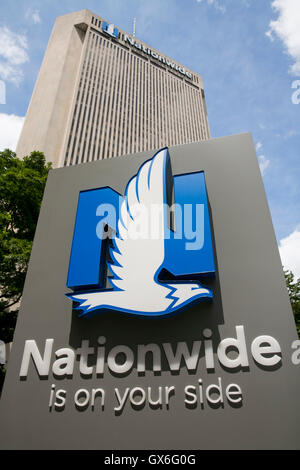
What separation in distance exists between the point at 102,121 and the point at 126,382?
159ft

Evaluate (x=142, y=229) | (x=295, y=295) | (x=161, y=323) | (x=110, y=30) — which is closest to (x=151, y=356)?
(x=161, y=323)

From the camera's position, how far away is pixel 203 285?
16.5 feet

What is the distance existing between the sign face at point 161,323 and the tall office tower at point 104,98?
33273 millimetres

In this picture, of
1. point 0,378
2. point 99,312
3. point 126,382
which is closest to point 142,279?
point 99,312

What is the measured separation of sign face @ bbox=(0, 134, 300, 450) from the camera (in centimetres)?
420

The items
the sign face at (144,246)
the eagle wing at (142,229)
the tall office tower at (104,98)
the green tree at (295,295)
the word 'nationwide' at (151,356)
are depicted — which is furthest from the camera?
the tall office tower at (104,98)

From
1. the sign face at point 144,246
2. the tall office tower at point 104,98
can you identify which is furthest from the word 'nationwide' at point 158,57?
the sign face at point 144,246

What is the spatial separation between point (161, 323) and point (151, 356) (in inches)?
23.6

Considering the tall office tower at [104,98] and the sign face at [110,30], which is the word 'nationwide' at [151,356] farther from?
the sign face at [110,30]

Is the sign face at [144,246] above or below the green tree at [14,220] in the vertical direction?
below

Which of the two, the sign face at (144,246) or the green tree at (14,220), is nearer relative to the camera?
the sign face at (144,246)

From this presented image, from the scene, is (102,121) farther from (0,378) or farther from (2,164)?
(0,378)

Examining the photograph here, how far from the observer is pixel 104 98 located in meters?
49.0

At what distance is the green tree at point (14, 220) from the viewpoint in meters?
10.5
